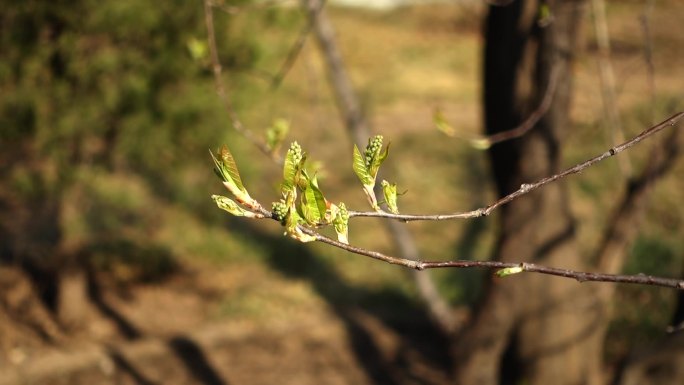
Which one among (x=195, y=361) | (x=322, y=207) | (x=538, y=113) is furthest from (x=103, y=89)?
(x=322, y=207)

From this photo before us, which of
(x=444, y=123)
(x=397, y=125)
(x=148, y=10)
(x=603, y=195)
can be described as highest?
(x=397, y=125)

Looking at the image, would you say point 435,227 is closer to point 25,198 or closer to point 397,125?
point 397,125

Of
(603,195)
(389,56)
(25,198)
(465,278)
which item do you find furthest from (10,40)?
(389,56)

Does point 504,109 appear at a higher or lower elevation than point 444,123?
higher

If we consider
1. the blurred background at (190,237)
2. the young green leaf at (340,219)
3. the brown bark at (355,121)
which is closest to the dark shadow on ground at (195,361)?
the blurred background at (190,237)

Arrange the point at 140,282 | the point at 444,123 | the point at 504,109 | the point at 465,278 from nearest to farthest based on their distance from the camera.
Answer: the point at 444,123 < the point at 504,109 < the point at 140,282 < the point at 465,278

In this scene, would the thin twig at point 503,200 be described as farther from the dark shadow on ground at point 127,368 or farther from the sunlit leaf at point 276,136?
the dark shadow on ground at point 127,368

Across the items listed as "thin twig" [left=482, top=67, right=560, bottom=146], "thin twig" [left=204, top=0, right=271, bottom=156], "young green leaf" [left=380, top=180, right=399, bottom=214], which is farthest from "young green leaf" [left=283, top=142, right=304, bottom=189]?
"thin twig" [left=482, top=67, right=560, bottom=146]
